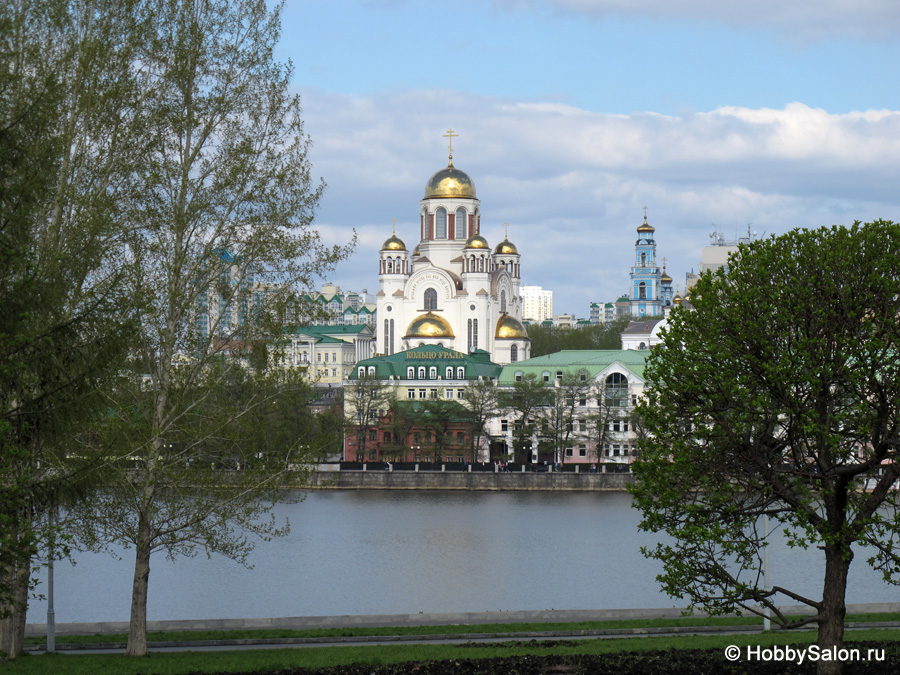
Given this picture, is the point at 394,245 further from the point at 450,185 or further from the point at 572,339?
the point at 572,339

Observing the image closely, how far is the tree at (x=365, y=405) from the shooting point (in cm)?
7544

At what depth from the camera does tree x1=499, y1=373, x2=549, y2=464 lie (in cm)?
7462

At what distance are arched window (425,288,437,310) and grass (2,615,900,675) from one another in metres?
81.0

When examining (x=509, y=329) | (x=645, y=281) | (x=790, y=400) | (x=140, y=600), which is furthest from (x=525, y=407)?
(x=645, y=281)

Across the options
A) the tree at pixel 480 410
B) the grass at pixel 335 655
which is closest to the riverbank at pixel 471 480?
the tree at pixel 480 410

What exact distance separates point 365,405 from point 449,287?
22.7 metres

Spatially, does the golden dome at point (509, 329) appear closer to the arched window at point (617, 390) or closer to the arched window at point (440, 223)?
the arched window at point (440, 223)

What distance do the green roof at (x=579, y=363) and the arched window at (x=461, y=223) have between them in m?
19.1

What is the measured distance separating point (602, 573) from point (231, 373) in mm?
19181

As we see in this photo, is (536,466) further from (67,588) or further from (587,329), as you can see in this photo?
(587,329)

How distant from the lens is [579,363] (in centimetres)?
8169

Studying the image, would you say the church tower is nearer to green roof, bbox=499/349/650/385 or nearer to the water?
green roof, bbox=499/349/650/385

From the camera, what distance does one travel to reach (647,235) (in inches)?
6107

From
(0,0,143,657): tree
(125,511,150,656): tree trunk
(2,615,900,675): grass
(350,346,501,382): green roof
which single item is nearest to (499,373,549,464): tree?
(350,346,501,382): green roof
